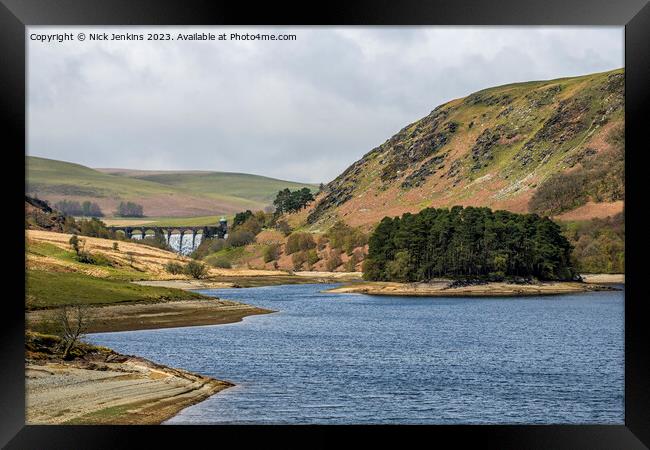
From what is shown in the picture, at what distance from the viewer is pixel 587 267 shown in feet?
474

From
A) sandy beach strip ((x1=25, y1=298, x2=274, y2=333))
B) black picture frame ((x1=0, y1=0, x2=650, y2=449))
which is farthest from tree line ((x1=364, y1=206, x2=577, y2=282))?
black picture frame ((x1=0, y1=0, x2=650, y2=449))

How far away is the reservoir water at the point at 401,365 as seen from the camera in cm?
3644

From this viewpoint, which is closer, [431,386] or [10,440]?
[10,440]

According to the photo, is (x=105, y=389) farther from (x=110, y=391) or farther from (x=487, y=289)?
(x=487, y=289)

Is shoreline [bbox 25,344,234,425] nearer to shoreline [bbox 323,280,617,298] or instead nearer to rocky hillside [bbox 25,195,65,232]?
rocky hillside [bbox 25,195,65,232]

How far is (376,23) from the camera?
20500 millimetres

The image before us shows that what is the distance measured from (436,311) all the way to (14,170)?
80.5 metres

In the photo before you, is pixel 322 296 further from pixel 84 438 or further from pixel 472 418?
pixel 84 438

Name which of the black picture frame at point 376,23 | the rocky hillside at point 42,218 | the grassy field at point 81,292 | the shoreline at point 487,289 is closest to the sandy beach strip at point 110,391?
the black picture frame at point 376,23

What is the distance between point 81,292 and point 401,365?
3168 cm

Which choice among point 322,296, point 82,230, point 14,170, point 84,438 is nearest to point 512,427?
point 84,438

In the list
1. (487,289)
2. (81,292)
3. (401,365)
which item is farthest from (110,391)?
(487,289)

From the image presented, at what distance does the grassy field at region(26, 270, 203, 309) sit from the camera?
69562mm

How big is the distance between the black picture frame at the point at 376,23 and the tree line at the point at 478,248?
4209 inches
